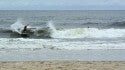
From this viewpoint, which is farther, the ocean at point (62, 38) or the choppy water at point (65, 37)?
the choppy water at point (65, 37)

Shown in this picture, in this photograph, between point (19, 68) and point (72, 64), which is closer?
point (19, 68)

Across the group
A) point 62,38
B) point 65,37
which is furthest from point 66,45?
point 65,37

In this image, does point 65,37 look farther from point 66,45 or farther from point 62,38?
point 66,45

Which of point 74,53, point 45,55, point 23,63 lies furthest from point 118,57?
point 23,63

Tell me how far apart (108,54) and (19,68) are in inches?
199

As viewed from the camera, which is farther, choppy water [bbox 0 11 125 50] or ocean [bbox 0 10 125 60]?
choppy water [bbox 0 11 125 50]

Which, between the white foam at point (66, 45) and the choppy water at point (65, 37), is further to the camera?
the choppy water at point (65, 37)

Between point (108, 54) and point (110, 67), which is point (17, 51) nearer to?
point (108, 54)

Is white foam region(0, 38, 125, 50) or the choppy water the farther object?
the choppy water

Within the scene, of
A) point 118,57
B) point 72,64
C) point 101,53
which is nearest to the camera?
point 72,64

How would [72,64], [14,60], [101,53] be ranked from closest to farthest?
[72,64] < [14,60] < [101,53]

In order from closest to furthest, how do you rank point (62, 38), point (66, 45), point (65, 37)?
point (66, 45), point (62, 38), point (65, 37)

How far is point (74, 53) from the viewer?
Answer: 49.4ft

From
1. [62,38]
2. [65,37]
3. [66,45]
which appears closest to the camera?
[66,45]
